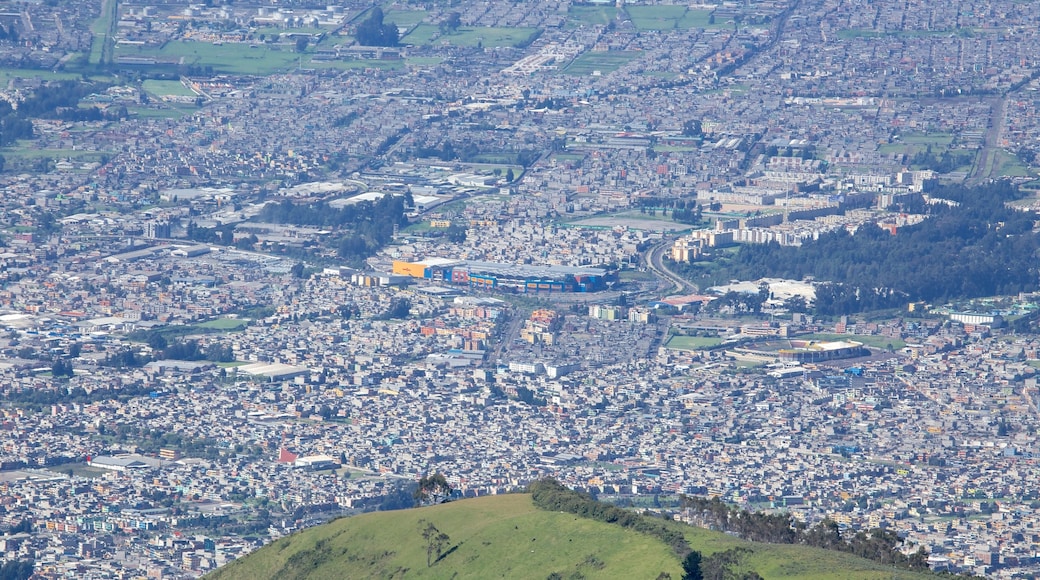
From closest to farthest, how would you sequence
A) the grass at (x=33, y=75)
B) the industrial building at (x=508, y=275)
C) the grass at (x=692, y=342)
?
the grass at (x=692, y=342) < the industrial building at (x=508, y=275) < the grass at (x=33, y=75)

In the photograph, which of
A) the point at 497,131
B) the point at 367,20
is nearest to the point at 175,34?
the point at 367,20

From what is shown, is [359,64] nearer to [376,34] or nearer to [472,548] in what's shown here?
[376,34]

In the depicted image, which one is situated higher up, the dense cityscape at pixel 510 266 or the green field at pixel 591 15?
the green field at pixel 591 15

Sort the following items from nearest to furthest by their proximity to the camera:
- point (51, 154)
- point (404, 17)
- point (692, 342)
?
point (692, 342) < point (51, 154) < point (404, 17)

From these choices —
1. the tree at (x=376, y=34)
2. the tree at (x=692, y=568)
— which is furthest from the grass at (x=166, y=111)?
the tree at (x=692, y=568)

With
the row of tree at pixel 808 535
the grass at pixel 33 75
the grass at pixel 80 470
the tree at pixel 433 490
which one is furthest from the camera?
the grass at pixel 33 75

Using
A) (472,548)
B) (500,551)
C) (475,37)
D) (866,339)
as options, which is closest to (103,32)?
(475,37)

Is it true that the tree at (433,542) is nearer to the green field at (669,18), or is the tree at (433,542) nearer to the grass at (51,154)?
the grass at (51,154)
